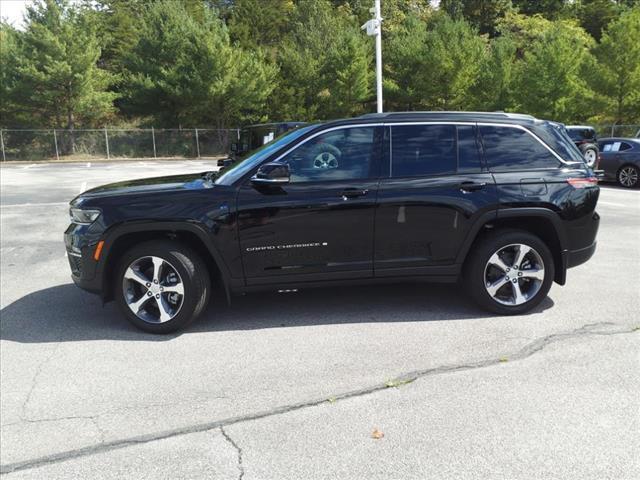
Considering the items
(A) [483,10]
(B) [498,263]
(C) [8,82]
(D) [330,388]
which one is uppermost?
(A) [483,10]

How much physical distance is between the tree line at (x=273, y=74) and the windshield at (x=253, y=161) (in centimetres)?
3081

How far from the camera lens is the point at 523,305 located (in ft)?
15.9

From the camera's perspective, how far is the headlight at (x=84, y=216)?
445cm

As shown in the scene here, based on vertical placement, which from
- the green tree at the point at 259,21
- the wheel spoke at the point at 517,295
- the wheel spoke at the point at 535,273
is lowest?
the wheel spoke at the point at 517,295

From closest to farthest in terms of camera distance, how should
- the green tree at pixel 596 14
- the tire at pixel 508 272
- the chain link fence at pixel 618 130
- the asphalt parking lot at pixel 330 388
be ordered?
1. the asphalt parking lot at pixel 330 388
2. the tire at pixel 508 272
3. the chain link fence at pixel 618 130
4. the green tree at pixel 596 14

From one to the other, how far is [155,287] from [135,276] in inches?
7.4

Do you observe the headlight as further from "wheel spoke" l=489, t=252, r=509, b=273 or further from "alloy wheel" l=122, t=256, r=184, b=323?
"wheel spoke" l=489, t=252, r=509, b=273

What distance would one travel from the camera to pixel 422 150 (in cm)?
471

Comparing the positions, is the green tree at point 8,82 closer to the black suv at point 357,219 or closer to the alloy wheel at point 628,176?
the alloy wheel at point 628,176

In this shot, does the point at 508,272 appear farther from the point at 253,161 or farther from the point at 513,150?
the point at 253,161

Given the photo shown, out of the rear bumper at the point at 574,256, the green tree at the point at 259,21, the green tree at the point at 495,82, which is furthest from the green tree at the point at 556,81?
the rear bumper at the point at 574,256

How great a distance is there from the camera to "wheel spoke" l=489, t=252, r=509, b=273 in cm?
477

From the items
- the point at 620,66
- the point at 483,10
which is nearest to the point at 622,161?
the point at 620,66

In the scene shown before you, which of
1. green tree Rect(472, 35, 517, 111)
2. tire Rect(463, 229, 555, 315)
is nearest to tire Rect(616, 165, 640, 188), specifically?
tire Rect(463, 229, 555, 315)
